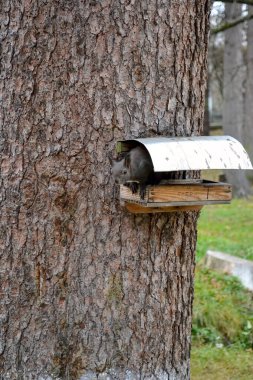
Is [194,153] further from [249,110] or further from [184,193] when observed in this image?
[249,110]

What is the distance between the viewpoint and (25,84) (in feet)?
8.38

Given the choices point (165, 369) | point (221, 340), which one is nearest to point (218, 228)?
point (221, 340)

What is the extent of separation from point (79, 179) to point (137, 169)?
0.25 m

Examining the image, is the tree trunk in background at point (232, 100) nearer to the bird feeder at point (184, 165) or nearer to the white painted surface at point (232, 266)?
the white painted surface at point (232, 266)

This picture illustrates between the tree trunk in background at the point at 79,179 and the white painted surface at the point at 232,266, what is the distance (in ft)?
13.3

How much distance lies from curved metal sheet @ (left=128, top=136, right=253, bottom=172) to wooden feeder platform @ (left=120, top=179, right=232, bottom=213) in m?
0.14

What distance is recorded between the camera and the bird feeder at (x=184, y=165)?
234cm

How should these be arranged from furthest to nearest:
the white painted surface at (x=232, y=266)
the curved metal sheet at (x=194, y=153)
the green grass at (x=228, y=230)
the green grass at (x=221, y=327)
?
1. the green grass at (x=228, y=230)
2. the white painted surface at (x=232, y=266)
3. the green grass at (x=221, y=327)
4. the curved metal sheet at (x=194, y=153)

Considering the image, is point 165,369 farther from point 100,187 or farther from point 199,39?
point 199,39

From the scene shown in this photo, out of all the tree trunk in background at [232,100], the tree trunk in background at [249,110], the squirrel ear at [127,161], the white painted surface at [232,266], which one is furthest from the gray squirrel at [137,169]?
the tree trunk in background at [249,110]

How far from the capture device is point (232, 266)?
22.6ft

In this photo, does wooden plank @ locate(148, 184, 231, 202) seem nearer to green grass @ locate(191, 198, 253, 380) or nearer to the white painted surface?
green grass @ locate(191, 198, 253, 380)

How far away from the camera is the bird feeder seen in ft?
7.66

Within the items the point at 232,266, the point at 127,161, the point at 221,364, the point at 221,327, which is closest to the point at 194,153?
the point at 127,161
